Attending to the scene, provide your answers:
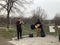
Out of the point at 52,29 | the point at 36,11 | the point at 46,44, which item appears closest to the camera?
→ the point at 46,44

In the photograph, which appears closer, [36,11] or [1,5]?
[1,5]

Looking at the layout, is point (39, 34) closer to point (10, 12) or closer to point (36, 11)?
point (10, 12)

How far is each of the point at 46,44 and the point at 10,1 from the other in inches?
1090

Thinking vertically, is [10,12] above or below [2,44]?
Result: above

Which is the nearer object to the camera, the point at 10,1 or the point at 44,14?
the point at 10,1

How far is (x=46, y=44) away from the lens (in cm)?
1695

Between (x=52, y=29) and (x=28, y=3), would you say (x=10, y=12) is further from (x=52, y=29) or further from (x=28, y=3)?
(x=52, y=29)

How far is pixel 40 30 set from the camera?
2239cm

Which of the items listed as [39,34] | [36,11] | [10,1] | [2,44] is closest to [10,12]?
[10,1]

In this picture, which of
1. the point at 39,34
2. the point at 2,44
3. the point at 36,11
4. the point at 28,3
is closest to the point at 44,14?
the point at 36,11

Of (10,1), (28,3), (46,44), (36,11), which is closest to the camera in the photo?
(46,44)

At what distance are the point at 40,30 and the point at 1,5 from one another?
955 inches

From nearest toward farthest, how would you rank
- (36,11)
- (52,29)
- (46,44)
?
1. (46,44)
2. (52,29)
3. (36,11)

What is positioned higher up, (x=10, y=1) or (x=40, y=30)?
(x=10, y=1)
